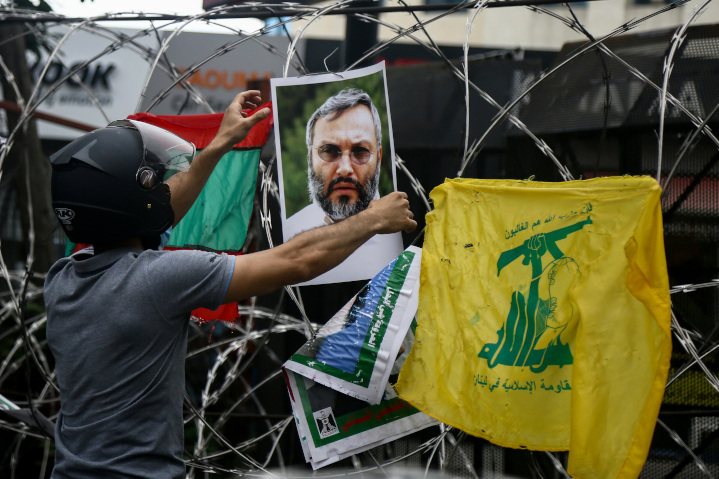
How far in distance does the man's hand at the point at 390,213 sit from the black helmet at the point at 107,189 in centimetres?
66

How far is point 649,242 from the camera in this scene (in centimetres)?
239

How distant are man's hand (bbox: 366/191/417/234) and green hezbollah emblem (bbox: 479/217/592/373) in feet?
1.56

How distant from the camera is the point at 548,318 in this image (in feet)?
8.29

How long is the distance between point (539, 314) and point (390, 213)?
66cm

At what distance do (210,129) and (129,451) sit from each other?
191 centimetres

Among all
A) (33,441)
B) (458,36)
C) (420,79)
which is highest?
A: (458,36)

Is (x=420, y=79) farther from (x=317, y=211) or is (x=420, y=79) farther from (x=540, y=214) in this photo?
(x=540, y=214)

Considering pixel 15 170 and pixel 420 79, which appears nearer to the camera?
pixel 420 79

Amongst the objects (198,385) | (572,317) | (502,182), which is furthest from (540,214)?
(198,385)

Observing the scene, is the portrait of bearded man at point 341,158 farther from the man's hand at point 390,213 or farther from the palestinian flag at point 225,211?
the man's hand at point 390,213

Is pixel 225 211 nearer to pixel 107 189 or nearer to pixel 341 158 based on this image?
pixel 341 158

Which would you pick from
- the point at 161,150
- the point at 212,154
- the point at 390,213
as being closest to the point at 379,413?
the point at 390,213

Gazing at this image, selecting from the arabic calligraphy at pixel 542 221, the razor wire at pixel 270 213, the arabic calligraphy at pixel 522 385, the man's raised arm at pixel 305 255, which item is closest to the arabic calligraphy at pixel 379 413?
the razor wire at pixel 270 213

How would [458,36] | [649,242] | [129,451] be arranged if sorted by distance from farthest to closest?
[458,36] → [649,242] → [129,451]
